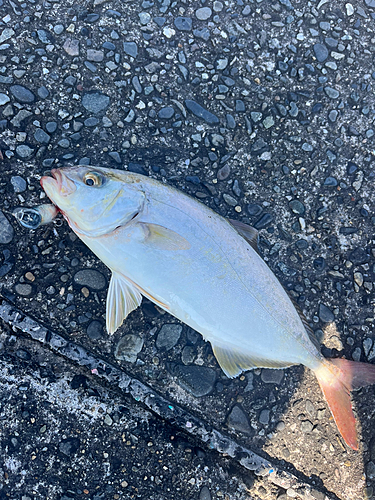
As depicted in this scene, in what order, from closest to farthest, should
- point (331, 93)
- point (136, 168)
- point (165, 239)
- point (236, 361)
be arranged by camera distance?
point (165, 239) < point (236, 361) < point (136, 168) < point (331, 93)

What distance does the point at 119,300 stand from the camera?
2.27 meters

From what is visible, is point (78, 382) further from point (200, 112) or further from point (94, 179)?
point (200, 112)

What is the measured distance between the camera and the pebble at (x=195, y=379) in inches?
96.0

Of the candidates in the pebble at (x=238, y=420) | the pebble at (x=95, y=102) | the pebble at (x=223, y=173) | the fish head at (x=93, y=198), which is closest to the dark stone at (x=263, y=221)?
the pebble at (x=223, y=173)

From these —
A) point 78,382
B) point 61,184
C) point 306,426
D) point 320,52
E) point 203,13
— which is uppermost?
point 203,13

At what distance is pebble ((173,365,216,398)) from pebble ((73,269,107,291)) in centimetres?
80

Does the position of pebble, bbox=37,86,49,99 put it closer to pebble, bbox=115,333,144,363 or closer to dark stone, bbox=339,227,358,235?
pebble, bbox=115,333,144,363

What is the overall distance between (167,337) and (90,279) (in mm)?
686

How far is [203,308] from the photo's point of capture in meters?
2.13

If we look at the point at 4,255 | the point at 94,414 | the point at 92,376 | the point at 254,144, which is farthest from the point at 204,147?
the point at 94,414

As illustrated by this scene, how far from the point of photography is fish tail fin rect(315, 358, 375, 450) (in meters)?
2.29

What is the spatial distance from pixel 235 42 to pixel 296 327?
2.24 metres

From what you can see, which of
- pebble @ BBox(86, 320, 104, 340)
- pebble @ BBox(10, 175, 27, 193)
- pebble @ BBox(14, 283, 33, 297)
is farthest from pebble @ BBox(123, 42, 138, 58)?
pebble @ BBox(86, 320, 104, 340)

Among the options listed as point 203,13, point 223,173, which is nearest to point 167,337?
point 223,173
